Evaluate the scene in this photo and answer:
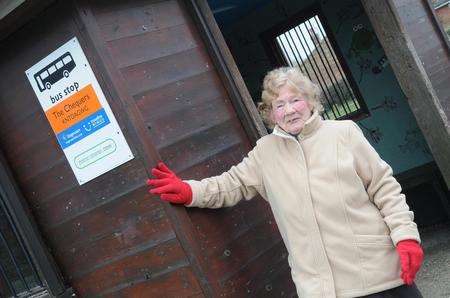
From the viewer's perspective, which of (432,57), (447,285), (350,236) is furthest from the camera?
(432,57)

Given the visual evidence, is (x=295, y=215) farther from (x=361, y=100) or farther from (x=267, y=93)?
(x=361, y=100)

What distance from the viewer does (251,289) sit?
2967 mm

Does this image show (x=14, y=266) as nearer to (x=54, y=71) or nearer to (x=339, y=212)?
(x=54, y=71)

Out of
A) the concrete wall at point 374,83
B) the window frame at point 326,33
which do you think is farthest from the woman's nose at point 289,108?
the window frame at point 326,33

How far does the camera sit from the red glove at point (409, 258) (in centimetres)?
222

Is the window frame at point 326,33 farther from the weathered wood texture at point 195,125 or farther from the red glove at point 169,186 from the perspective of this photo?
the red glove at point 169,186

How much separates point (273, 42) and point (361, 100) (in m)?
1.47

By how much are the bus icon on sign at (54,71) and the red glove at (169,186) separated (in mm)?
736

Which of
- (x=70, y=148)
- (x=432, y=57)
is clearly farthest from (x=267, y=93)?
(x=432, y=57)

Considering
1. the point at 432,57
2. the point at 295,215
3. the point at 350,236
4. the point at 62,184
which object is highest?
the point at 62,184

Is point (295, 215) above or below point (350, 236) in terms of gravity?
above

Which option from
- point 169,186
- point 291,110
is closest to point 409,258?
point 291,110

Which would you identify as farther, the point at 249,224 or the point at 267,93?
the point at 249,224

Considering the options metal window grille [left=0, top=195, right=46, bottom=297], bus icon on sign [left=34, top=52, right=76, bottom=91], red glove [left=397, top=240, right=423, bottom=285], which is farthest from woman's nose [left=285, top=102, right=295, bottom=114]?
metal window grille [left=0, top=195, right=46, bottom=297]
